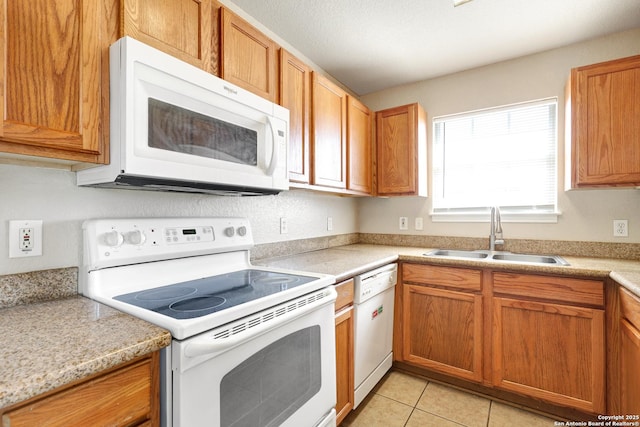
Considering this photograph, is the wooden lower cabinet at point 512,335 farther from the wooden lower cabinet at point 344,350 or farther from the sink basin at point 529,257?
the wooden lower cabinet at point 344,350

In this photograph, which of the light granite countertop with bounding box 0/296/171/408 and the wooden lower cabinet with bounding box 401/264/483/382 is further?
the wooden lower cabinet with bounding box 401/264/483/382

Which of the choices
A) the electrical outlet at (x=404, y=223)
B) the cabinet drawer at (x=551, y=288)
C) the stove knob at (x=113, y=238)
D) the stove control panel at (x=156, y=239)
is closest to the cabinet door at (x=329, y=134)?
the stove control panel at (x=156, y=239)

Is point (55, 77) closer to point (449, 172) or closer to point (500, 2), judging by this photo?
point (500, 2)

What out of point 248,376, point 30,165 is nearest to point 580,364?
point 248,376

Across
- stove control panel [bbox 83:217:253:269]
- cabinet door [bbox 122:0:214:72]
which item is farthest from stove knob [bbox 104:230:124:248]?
cabinet door [bbox 122:0:214:72]

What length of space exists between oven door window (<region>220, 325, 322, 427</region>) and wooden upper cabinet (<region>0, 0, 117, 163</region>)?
0.82 m

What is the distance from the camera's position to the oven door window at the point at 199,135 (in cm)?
105

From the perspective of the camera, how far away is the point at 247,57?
148 cm

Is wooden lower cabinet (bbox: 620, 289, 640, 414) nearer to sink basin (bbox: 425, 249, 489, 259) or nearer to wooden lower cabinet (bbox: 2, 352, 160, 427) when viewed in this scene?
sink basin (bbox: 425, 249, 489, 259)

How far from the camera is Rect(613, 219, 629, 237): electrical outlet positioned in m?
2.01

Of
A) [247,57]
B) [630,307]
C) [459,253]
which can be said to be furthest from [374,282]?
[247,57]

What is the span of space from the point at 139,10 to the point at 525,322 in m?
2.38

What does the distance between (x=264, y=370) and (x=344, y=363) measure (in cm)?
72

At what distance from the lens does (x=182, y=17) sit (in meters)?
1.21
